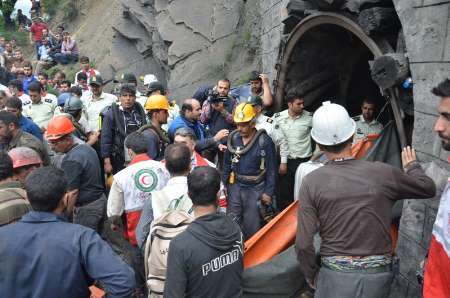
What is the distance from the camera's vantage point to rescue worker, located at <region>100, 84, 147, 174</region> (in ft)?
19.2

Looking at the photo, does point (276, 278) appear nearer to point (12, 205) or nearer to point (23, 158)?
point (12, 205)

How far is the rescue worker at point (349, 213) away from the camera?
278cm

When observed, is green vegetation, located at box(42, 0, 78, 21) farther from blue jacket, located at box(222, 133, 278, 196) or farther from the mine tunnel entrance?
blue jacket, located at box(222, 133, 278, 196)

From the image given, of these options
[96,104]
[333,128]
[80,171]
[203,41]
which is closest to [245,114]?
[80,171]

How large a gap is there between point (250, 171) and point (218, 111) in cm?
146

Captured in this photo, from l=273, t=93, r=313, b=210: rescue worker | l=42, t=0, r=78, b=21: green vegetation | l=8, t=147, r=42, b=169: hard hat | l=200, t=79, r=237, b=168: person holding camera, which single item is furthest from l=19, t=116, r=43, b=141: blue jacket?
l=42, t=0, r=78, b=21: green vegetation

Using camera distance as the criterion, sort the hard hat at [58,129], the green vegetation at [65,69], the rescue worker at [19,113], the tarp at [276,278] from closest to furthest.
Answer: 1. the tarp at [276,278]
2. the hard hat at [58,129]
3. the rescue worker at [19,113]
4. the green vegetation at [65,69]

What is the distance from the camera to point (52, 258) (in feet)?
7.78

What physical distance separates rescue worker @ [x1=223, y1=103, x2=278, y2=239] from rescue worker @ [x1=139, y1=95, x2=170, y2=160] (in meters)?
0.85

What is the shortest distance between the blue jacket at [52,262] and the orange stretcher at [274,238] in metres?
1.50

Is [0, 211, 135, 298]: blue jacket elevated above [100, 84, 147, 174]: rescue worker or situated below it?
below

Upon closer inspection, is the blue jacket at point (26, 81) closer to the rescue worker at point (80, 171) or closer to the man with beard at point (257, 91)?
the man with beard at point (257, 91)

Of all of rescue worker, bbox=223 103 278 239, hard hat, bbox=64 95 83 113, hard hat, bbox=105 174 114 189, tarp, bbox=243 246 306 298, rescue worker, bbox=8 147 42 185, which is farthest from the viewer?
hard hat, bbox=64 95 83 113

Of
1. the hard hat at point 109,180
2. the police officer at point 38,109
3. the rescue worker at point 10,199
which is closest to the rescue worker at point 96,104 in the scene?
the police officer at point 38,109
